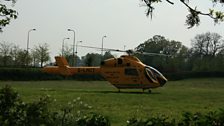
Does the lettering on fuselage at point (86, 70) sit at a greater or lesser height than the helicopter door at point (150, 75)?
greater

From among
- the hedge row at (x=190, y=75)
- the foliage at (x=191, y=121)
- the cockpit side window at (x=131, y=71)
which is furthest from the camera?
the hedge row at (x=190, y=75)

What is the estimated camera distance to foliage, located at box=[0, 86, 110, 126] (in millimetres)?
6613

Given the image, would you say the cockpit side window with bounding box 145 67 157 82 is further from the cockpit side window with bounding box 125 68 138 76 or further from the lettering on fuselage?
the lettering on fuselage

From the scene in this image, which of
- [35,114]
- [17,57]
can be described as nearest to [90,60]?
[17,57]

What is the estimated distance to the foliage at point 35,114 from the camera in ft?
21.7

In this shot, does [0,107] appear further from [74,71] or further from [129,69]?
[74,71]

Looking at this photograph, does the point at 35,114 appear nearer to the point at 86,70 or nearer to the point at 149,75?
the point at 149,75


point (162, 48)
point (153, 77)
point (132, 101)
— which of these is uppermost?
point (162, 48)

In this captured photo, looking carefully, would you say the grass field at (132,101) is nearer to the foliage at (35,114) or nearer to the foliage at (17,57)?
the foliage at (35,114)

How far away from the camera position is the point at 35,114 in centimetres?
666

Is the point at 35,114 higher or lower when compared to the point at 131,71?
lower

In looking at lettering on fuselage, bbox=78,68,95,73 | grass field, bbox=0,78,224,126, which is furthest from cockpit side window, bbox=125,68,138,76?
grass field, bbox=0,78,224,126

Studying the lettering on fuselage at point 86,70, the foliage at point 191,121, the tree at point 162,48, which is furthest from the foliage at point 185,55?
the foliage at point 191,121

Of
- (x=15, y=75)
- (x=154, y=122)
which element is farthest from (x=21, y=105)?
(x=15, y=75)
